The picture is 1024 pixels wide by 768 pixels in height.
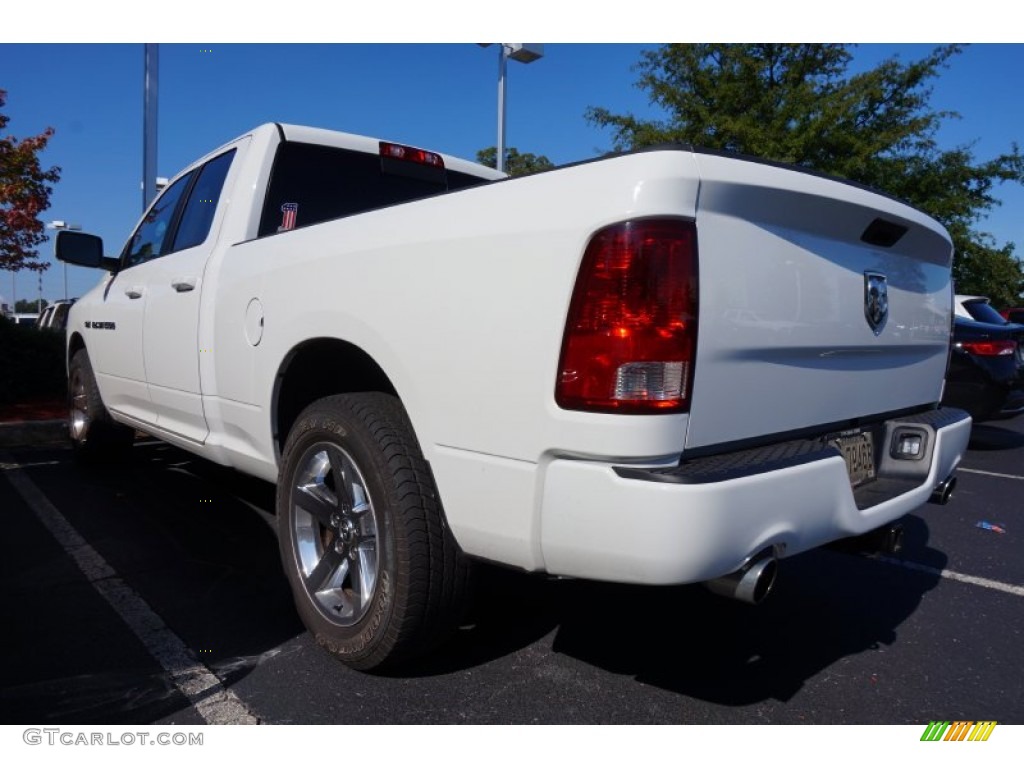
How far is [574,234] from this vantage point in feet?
6.01

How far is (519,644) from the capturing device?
2.79 metres

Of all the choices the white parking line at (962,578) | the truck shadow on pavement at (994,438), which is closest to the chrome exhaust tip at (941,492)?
the white parking line at (962,578)

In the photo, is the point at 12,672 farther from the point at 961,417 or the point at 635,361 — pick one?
the point at 961,417

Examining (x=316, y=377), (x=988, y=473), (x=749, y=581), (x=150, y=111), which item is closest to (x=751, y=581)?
(x=749, y=581)

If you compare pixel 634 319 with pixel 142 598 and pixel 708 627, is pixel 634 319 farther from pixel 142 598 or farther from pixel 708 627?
pixel 142 598

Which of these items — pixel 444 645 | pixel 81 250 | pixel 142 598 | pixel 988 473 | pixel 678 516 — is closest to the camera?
pixel 678 516

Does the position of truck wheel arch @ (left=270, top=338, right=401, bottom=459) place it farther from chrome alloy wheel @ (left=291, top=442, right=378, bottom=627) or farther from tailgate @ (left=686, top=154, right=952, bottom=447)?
tailgate @ (left=686, top=154, right=952, bottom=447)

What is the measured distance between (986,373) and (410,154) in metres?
5.67

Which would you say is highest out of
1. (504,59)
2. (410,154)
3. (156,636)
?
(504,59)

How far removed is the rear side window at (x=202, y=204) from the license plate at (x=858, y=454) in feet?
9.44

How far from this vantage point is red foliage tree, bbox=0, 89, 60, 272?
9.64 meters

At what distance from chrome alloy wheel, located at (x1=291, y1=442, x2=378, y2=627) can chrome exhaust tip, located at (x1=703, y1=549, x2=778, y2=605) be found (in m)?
1.02

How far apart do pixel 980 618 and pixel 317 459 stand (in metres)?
2.70

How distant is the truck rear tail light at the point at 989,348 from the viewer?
22.9 ft
